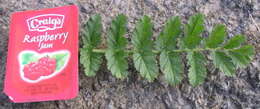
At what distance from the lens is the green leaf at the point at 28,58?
131 cm

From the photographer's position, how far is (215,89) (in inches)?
55.6

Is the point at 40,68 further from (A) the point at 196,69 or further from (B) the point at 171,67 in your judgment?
(A) the point at 196,69

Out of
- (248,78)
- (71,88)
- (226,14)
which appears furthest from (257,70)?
(71,88)

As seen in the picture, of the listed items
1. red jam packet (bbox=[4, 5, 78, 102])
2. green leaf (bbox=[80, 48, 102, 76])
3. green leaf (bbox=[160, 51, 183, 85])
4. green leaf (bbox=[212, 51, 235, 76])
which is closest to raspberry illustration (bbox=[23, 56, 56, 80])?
red jam packet (bbox=[4, 5, 78, 102])

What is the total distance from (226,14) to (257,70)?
0.32 meters

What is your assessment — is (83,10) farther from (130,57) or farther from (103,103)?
(103,103)

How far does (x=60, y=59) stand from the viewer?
1297 millimetres

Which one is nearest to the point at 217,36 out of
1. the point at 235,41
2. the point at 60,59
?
the point at 235,41

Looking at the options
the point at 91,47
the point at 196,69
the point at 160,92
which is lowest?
the point at 160,92

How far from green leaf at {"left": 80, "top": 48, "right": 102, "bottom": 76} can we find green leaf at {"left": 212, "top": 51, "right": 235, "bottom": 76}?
0.47m

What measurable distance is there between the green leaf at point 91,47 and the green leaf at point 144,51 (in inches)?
6.0

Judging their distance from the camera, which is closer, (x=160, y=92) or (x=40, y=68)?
(x=40, y=68)

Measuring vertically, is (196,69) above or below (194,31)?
below

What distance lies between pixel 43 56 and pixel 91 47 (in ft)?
0.65
